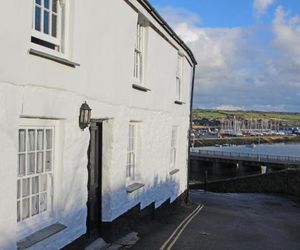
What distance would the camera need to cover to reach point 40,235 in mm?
7012

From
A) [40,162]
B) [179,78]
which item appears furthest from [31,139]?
[179,78]

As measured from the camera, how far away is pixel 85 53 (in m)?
8.40

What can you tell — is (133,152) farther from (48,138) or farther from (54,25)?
(54,25)

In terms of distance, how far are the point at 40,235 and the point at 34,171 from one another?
0.87 metres

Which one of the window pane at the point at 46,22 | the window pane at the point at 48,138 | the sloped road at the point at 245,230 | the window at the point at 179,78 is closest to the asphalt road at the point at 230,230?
the sloped road at the point at 245,230

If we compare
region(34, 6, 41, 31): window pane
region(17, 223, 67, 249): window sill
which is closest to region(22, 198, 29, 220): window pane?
region(17, 223, 67, 249): window sill

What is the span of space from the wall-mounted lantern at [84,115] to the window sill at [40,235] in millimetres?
1609

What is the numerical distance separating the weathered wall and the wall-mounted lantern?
67.7ft

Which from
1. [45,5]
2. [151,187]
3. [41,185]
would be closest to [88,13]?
[45,5]

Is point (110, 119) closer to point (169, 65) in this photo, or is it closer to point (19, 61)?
point (19, 61)

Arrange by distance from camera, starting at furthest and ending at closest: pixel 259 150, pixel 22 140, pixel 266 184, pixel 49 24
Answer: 1. pixel 259 150
2. pixel 266 184
3. pixel 49 24
4. pixel 22 140

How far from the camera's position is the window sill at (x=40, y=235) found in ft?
21.6

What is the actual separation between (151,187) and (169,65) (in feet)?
12.7

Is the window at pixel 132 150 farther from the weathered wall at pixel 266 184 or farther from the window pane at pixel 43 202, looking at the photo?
the weathered wall at pixel 266 184
